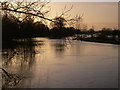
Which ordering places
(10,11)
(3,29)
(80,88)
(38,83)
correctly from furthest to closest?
(3,29)
(38,83)
(80,88)
(10,11)

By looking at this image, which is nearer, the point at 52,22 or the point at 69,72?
the point at 52,22

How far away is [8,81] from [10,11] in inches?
142

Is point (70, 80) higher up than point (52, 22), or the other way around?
point (52, 22)

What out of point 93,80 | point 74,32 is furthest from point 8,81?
point 74,32

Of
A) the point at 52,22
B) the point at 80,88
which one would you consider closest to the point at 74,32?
the point at 52,22

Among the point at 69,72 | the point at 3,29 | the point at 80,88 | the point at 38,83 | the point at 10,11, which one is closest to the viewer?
the point at 10,11

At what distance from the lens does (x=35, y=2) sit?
4914mm

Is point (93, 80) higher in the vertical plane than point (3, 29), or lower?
lower

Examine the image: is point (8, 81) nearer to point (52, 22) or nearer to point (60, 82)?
point (60, 82)

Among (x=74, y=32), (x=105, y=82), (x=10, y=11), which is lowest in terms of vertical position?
(x=105, y=82)

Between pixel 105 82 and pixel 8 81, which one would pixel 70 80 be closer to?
pixel 105 82

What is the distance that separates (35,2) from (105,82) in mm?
4957

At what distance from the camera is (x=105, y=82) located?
8.34m

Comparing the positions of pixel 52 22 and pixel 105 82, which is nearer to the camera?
pixel 52 22
